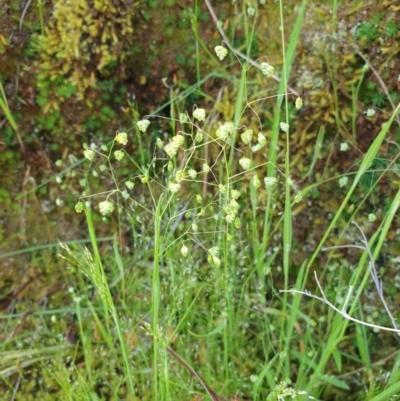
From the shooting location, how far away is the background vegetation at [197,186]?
1724 millimetres

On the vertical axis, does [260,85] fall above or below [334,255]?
above

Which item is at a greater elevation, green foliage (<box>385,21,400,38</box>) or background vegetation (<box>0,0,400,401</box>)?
green foliage (<box>385,21,400,38</box>)

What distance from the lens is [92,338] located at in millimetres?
1855

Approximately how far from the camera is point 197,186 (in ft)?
6.47

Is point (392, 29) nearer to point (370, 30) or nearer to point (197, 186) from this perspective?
point (370, 30)

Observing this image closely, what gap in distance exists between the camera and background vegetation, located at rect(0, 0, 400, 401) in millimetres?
1724

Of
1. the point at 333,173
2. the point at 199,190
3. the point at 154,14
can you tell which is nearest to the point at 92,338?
the point at 199,190

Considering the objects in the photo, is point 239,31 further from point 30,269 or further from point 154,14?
point 30,269

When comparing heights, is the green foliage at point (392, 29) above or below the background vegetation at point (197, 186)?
above

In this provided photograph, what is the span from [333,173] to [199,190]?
50cm

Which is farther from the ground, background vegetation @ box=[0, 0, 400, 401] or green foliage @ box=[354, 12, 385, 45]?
green foliage @ box=[354, 12, 385, 45]

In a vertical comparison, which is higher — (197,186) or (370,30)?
(370,30)

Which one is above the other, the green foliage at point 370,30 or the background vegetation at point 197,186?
the green foliage at point 370,30

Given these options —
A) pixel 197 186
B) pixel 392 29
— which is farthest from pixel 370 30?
pixel 197 186
